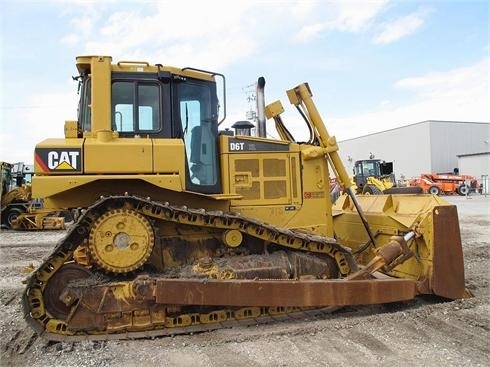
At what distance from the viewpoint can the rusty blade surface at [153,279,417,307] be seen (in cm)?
525

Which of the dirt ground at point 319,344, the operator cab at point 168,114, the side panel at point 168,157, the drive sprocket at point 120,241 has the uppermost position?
the operator cab at point 168,114

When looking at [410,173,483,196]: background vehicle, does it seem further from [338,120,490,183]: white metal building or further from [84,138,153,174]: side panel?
[84,138,153,174]: side panel

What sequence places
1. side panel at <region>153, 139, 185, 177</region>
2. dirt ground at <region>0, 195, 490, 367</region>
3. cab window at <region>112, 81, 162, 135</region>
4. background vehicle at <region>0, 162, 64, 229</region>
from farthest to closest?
background vehicle at <region>0, 162, 64, 229</region> → cab window at <region>112, 81, 162, 135</region> → side panel at <region>153, 139, 185, 177</region> → dirt ground at <region>0, 195, 490, 367</region>

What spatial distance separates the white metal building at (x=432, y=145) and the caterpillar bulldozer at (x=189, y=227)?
48604 millimetres

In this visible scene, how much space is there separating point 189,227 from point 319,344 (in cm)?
206

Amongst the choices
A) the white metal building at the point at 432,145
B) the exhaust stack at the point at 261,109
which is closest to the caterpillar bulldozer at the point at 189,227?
the exhaust stack at the point at 261,109

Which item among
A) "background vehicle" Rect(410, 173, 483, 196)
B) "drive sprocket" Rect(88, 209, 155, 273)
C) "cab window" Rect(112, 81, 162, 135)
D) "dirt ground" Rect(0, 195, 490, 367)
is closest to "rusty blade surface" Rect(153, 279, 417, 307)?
"dirt ground" Rect(0, 195, 490, 367)

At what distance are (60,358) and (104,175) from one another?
200cm

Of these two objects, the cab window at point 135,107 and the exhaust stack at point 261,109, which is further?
the exhaust stack at point 261,109

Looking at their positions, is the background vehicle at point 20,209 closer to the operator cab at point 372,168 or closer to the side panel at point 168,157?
the side panel at point 168,157

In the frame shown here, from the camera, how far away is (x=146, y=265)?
5637 millimetres

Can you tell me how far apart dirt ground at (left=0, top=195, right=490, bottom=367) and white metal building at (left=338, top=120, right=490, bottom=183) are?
4913 cm

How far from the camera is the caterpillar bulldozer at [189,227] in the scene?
5262 millimetres

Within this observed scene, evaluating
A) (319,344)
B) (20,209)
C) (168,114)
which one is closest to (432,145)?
(20,209)
